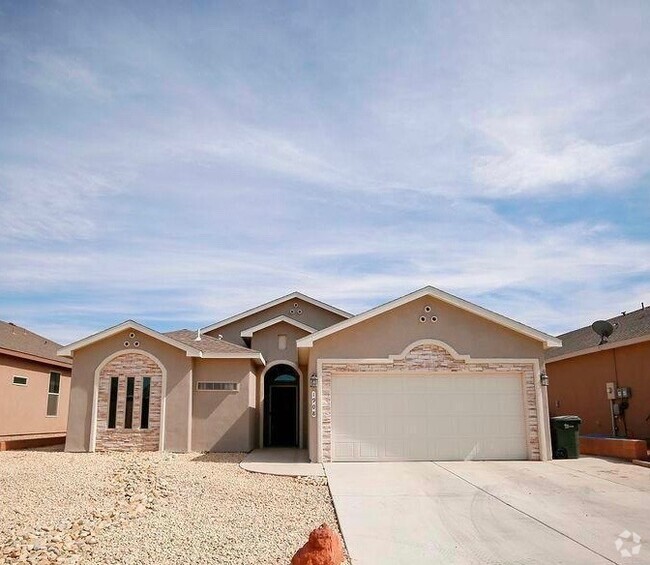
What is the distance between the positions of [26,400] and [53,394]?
202 centimetres

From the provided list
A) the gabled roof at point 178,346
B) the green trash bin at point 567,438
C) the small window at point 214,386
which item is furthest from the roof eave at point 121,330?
the green trash bin at point 567,438

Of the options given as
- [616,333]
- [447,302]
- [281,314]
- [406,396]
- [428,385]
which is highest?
[281,314]

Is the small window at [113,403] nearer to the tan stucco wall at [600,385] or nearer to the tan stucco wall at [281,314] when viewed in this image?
the tan stucco wall at [281,314]

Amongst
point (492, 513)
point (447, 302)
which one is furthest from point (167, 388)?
point (492, 513)

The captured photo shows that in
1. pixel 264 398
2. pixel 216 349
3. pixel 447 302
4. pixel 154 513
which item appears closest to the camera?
pixel 154 513

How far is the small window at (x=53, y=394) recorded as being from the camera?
21.8 m

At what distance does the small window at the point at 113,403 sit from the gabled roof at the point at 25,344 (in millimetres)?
4012

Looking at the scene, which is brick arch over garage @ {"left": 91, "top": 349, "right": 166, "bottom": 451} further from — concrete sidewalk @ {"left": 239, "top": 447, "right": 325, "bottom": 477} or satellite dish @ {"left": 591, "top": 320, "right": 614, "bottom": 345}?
satellite dish @ {"left": 591, "top": 320, "right": 614, "bottom": 345}

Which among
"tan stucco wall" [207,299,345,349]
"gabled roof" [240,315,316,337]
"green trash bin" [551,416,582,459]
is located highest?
"tan stucco wall" [207,299,345,349]

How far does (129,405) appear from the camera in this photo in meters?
17.2

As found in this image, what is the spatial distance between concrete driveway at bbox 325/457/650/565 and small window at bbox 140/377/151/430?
668 centimetres

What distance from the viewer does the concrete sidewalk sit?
1258 cm

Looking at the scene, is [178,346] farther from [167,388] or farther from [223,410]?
[223,410]

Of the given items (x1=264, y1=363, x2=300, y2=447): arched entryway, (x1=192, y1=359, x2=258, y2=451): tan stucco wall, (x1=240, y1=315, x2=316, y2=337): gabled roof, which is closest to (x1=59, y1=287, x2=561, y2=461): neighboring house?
(x1=192, y1=359, x2=258, y2=451): tan stucco wall
